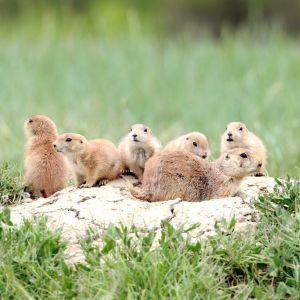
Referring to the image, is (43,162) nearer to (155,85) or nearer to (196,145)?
(196,145)

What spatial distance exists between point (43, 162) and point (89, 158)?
348mm

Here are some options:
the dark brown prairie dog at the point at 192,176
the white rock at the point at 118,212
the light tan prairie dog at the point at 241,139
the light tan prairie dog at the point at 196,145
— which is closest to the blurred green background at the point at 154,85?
the light tan prairie dog at the point at 241,139

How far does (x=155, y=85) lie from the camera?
42.1 ft

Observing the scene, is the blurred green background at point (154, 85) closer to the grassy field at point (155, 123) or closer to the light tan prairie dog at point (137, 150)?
the grassy field at point (155, 123)

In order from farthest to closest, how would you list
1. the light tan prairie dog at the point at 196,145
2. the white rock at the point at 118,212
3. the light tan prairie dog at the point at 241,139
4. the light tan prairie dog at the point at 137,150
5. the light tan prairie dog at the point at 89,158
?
the light tan prairie dog at the point at 241,139
the light tan prairie dog at the point at 196,145
the light tan prairie dog at the point at 137,150
the light tan prairie dog at the point at 89,158
the white rock at the point at 118,212

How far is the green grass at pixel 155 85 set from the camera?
11.1 m

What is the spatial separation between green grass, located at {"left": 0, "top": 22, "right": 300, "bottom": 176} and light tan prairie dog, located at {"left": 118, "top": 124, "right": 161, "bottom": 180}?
2.44 meters

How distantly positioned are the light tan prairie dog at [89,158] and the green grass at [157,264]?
1181mm

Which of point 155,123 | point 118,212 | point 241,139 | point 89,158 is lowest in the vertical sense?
point 118,212

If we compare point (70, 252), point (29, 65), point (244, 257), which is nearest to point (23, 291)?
point (70, 252)

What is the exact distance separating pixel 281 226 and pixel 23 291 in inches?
61.5

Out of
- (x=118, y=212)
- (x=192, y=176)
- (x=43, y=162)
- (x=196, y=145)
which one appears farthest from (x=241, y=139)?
(x=118, y=212)

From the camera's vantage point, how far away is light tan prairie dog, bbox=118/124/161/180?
7363mm

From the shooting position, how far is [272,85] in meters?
12.8
